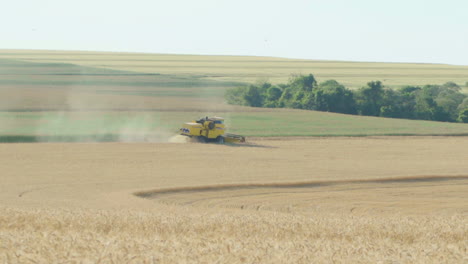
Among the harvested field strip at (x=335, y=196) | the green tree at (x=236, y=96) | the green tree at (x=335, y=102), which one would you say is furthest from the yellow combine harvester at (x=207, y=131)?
the green tree at (x=236, y=96)

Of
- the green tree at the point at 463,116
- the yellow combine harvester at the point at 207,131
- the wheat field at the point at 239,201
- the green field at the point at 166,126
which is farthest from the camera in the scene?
the green tree at the point at 463,116

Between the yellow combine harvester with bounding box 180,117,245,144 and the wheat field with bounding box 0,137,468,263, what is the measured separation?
1808 millimetres

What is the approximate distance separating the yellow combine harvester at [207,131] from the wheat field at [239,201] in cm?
181

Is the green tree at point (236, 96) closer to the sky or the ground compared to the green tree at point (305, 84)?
closer to the ground

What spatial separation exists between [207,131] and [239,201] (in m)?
20.1

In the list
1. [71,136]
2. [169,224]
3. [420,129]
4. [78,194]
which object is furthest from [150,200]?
[420,129]

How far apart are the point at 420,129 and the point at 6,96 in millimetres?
40910

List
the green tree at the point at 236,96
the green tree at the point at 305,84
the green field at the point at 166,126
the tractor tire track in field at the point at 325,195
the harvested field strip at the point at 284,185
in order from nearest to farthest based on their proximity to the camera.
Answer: the tractor tire track in field at the point at 325,195, the harvested field strip at the point at 284,185, the green field at the point at 166,126, the green tree at the point at 305,84, the green tree at the point at 236,96

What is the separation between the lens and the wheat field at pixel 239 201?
1052 centimetres

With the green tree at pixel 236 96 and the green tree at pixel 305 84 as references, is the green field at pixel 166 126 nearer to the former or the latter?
the green tree at pixel 305 84

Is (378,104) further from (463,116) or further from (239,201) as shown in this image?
(239,201)

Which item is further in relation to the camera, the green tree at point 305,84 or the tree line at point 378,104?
the green tree at point 305,84

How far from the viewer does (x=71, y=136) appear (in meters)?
50.2

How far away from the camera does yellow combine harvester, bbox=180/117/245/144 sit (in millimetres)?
48094
